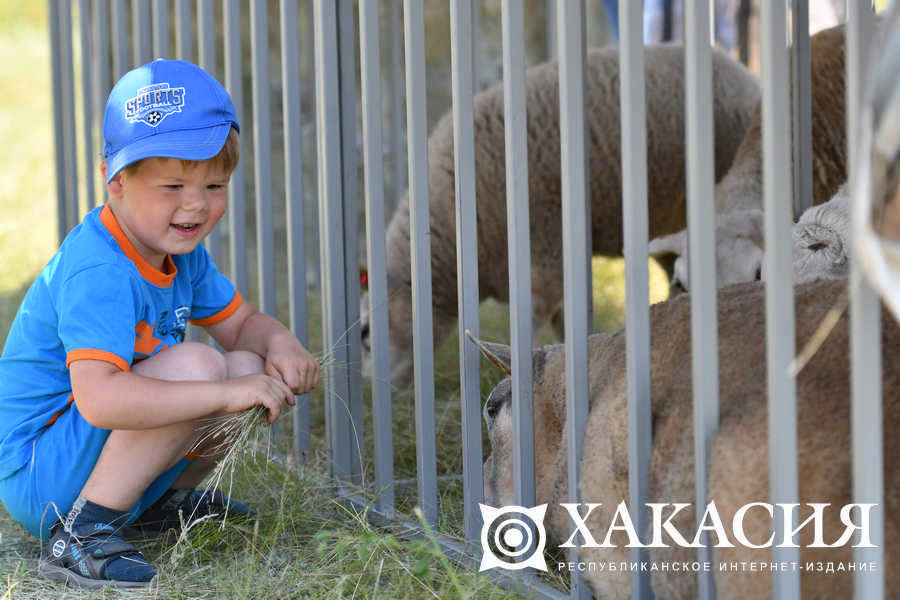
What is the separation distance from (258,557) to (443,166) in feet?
7.56

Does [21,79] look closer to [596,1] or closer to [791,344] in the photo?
[596,1]

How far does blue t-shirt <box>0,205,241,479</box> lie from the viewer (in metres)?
1.90

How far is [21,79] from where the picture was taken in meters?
12.1

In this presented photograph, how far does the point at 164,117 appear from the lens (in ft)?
6.46

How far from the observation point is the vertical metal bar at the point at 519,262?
1.88m

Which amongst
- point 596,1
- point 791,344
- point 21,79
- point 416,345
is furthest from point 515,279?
point 21,79

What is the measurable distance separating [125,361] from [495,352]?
28.4 inches

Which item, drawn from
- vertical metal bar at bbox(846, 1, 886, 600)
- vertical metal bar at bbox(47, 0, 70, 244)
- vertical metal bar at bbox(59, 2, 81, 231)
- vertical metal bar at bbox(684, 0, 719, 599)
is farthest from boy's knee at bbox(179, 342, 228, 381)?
vertical metal bar at bbox(47, 0, 70, 244)

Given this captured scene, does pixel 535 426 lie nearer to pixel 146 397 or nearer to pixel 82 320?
pixel 146 397

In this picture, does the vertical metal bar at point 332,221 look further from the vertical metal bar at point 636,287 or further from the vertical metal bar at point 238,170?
the vertical metal bar at point 636,287

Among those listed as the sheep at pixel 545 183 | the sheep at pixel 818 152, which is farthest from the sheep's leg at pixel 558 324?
the sheep at pixel 818 152

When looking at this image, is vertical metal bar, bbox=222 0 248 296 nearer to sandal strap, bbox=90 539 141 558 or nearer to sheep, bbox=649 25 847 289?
sandal strap, bbox=90 539 141 558

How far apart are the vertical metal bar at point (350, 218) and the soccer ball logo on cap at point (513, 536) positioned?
1.84ft

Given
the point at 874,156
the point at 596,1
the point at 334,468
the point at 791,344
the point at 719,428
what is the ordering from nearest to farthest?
the point at 874,156, the point at 791,344, the point at 719,428, the point at 334,468, the point at 596,1
